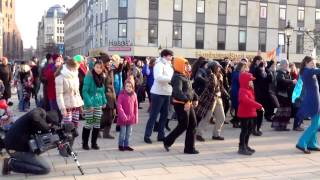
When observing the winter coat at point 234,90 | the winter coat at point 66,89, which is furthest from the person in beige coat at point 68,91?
the winter coat at point 234,90

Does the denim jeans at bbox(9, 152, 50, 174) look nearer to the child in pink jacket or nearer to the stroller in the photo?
the stroller

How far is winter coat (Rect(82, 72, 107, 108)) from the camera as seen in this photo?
874cm

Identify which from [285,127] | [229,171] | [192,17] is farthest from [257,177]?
[192,17]

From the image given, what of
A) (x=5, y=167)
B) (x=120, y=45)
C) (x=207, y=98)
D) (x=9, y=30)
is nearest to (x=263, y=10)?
(x=120, y=45)

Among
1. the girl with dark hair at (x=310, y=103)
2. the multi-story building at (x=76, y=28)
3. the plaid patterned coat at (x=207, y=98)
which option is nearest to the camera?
the girl with dark hair at (x=310, y=103)

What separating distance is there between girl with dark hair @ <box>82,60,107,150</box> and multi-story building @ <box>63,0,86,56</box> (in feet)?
222

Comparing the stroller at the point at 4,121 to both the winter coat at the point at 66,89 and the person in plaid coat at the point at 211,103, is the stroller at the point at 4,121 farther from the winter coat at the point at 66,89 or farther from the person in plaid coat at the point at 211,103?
the person in plaid coat at the point at 211,103

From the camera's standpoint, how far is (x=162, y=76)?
928 centimetres

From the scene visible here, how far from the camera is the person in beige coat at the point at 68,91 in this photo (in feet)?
27.6

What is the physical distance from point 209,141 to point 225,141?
346 millimetres

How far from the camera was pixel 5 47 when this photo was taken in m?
121

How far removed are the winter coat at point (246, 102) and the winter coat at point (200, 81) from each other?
147 centimetres

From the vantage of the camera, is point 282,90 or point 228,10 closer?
point 282,90

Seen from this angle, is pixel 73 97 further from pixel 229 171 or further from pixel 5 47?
pixel 5 47
